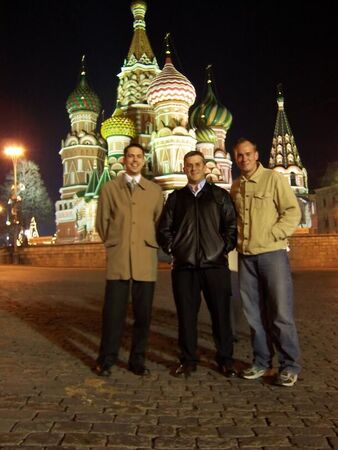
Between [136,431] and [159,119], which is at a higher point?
[159,119]

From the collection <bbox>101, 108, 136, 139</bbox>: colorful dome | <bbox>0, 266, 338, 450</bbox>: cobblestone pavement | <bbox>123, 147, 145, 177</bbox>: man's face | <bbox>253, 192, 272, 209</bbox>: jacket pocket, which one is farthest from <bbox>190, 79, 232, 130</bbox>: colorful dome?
<bbox>253, 192, 272, 209</bbox>: jacket pocket

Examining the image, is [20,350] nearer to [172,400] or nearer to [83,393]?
[83,393]

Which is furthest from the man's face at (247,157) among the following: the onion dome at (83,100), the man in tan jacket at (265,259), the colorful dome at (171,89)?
the onion dome at (83,100)

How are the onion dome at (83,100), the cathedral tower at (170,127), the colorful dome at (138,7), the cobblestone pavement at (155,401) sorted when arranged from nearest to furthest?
the cobblestone pavement at (155,401) < the cathedral tower at (170,127) < the colorful dome at (138,7) < the onion dome at (83,100)

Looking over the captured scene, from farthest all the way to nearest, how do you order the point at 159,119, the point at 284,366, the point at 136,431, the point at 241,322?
the point at 159,119, the point at 241,322, the point at 284,366, the point at 136,431

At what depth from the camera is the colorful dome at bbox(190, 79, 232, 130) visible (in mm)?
52312

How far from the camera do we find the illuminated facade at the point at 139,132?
41.3 m

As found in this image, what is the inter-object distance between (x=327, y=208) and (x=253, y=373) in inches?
2191

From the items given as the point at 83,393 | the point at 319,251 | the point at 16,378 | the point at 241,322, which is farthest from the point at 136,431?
the point at 319,251

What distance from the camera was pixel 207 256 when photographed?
395 centimetres

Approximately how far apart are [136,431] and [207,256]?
1.63 metres

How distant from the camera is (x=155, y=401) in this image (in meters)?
3.25

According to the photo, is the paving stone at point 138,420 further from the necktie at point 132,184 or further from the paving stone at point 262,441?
the necktie at point 132,184

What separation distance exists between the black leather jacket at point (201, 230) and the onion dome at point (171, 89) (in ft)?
129
